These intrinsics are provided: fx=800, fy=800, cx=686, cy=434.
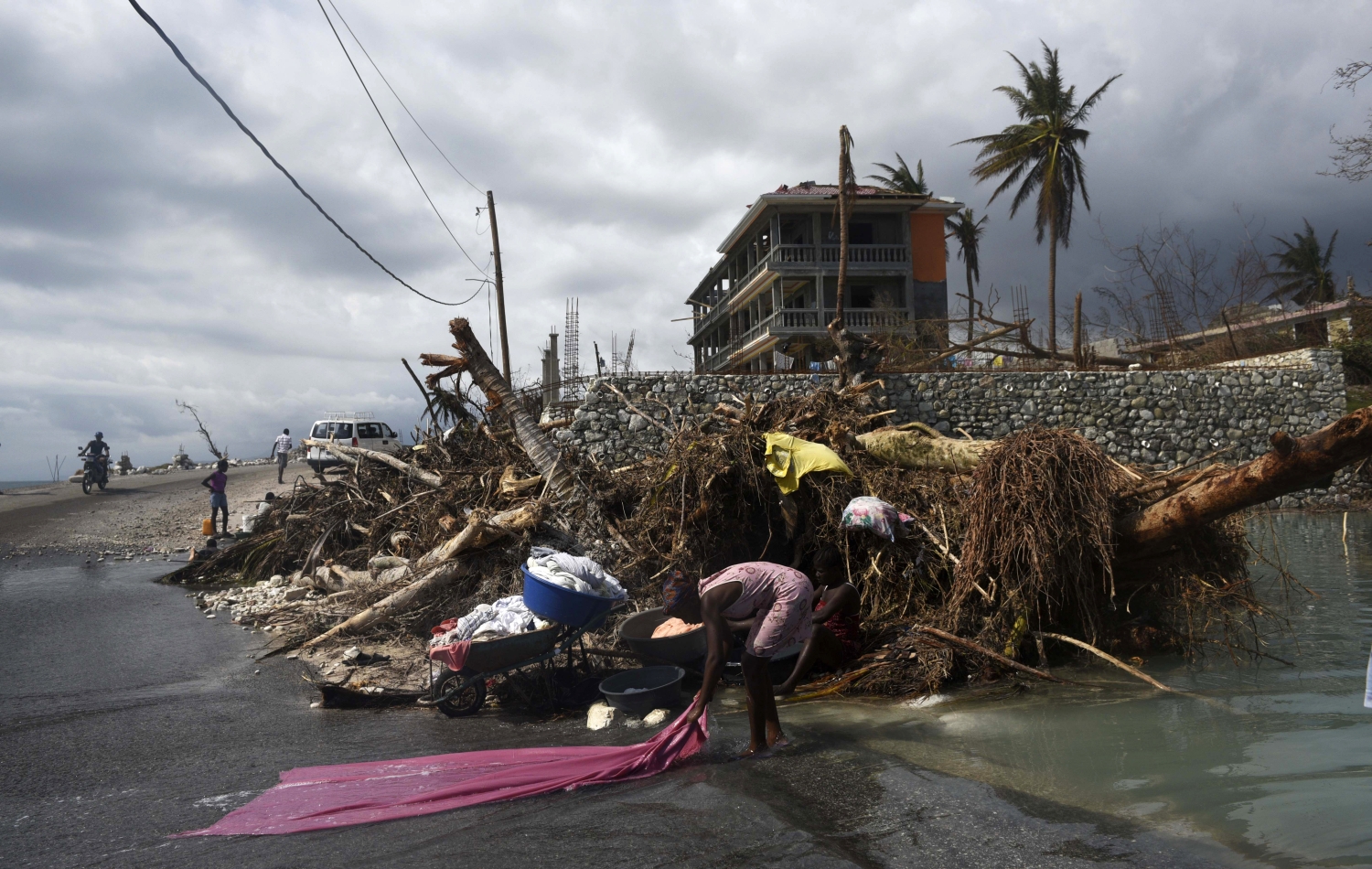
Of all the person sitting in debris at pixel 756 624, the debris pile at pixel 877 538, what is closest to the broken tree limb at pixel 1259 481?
Answer: the debris pile at pixel 877 538

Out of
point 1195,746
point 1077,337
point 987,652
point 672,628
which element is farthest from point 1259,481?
point 1077,337

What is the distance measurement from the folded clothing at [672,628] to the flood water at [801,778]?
694mm

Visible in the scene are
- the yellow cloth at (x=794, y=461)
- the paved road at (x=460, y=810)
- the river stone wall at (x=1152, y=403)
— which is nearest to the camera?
the paved road at (x=460, y=810)

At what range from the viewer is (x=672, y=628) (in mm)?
7340

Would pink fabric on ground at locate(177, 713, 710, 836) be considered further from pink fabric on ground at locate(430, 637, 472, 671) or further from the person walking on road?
the person walking on road

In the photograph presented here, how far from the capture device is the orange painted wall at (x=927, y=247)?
34.7 meters

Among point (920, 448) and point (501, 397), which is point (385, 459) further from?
point (920, 448)

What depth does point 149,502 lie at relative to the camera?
77.4ft

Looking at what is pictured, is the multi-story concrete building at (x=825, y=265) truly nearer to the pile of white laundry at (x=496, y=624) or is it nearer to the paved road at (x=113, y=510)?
the paved road at (x=113, y=510)

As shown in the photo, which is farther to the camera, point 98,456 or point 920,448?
point 98,456

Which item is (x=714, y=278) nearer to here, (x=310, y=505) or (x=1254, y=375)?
(x=1254, y=375)

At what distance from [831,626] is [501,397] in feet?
18.5

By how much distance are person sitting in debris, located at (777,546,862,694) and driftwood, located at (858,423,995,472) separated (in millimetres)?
2315

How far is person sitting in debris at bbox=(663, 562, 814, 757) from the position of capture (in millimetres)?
5355
